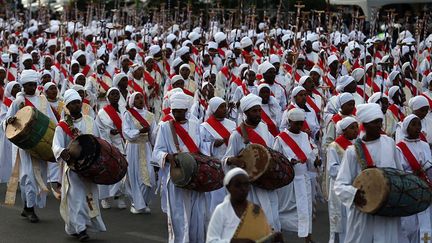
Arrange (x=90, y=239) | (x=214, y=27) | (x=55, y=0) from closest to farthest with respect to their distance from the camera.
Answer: (x=90, y=239) < (x=214, y=27) < (x=55, y=0)

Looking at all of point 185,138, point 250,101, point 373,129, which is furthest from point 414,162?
point 185,138

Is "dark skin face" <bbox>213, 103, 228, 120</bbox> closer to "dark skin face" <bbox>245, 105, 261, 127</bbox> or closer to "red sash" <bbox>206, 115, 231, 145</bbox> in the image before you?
"red sash" <bbox>206, 115, 231, 145</bbox>

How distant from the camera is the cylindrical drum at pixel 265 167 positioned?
1013cm

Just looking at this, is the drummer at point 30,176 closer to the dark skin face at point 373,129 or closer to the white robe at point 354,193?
the white robe at point 354,193

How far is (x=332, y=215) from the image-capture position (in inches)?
420

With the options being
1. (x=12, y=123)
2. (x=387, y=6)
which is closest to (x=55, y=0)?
(x=387, y=6)

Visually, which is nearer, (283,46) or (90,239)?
(90,239)

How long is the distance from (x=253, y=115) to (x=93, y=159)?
78.4 inches

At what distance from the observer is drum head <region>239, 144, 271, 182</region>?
10.1m

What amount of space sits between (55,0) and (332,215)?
36.3 m

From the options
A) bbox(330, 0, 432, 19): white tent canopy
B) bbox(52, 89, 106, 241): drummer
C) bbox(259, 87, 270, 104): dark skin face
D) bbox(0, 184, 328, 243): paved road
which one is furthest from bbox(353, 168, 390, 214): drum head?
bbox(330, 0, 432, 19): white tent canopy

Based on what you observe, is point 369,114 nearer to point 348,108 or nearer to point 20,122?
point 348,108

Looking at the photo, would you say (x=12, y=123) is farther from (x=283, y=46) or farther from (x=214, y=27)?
(x=214, y=27)

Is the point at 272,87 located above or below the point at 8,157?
above
